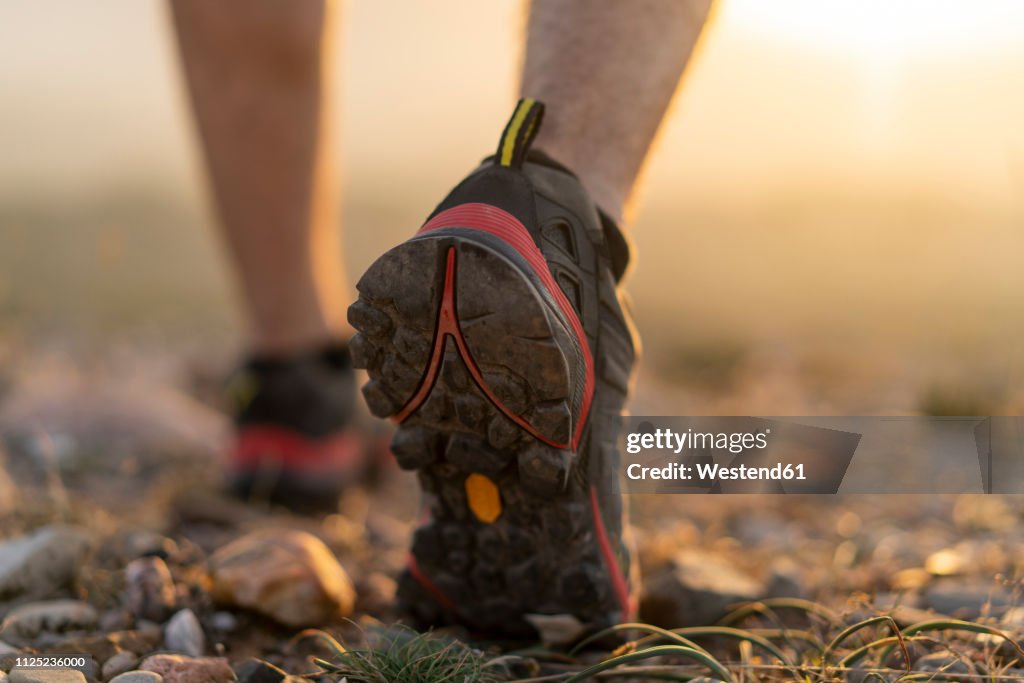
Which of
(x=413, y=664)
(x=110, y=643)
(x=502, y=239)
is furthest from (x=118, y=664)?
(x=502, y=239)

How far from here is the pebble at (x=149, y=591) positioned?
154 cm

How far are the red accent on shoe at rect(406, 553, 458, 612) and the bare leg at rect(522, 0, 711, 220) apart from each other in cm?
66

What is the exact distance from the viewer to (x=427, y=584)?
4.88 feet

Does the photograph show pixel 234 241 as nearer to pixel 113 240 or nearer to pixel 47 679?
pixel 113 240

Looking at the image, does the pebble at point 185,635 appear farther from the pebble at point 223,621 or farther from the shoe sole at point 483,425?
the shoe sole at point 483,425

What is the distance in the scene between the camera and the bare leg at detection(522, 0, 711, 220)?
4.65 ft

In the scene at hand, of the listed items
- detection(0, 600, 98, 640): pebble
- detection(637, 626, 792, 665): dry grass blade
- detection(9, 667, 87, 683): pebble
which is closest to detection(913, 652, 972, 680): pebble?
detection(637, 626, 792, 665): dry grass blade

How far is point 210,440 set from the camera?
10.7 ft

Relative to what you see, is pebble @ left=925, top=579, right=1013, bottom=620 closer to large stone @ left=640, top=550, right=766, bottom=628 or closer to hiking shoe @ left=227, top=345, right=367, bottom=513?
large stone @ left=640, top=550, right=766, bottom=628

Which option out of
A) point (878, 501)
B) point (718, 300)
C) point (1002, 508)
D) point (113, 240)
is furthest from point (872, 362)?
point (113, 240)

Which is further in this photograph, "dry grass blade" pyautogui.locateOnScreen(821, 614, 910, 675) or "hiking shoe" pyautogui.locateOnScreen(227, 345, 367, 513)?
"hiking shoe" pyautogui.locateOnScreen(227, 345, 367, 513)

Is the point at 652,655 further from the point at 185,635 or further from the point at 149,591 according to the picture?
the point at 149,591

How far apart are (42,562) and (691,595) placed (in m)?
1.18

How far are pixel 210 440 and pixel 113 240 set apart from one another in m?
0.82
